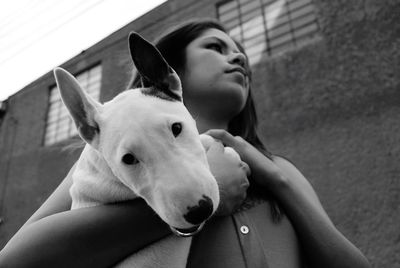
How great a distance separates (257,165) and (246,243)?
281 millimetres

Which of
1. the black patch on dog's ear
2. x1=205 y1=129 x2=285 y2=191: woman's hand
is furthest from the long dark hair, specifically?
the black patch on dog's ear

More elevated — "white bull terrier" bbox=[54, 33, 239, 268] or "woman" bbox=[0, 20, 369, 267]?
"white bull terrier" bbox=[54, 33, 239, 268]

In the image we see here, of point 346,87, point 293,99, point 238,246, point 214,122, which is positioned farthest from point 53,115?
point 238,246

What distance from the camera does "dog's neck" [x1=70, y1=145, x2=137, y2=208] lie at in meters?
0.87

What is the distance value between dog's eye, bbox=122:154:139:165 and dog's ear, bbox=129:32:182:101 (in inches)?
9.0

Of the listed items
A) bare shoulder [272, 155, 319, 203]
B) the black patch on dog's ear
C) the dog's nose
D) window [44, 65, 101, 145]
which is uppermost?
the black patch on dog's ear

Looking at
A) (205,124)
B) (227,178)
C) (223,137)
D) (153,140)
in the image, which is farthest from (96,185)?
(205,124)

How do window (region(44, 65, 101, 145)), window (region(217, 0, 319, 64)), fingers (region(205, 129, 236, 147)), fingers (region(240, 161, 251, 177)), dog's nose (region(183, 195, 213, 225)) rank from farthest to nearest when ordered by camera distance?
window (region(44, 65, 101, 145)), window (region(217, 0, 319, 64)), fingers (region(205, 129, 236, 147)), fingers (region(240, 161, 251, 177)), dog's nose (region(183, 195, 213, 225))

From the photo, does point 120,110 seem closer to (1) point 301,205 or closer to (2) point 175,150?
(2) point 175,150

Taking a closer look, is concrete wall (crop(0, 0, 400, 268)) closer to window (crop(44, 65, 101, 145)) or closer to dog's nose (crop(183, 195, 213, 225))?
dog's nose (crop(183, 195, 213, 225))

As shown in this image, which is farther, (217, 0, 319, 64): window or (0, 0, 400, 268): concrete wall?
(217, 0, 319, 64): window

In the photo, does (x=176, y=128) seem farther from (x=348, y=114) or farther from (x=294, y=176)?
(x=348, y=114)

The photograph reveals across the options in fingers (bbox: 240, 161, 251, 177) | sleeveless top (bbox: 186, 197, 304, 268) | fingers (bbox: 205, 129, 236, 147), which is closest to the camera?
sleeveless top (bbox: 186, 197, 304, 268)

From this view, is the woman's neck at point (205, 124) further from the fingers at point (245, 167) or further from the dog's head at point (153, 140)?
the dog's head at point (153, 140)
